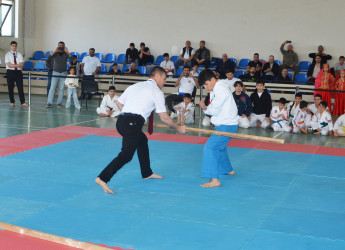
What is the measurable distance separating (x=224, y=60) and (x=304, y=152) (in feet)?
29.9

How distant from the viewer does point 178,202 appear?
565cm

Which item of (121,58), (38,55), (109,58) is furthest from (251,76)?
(38,55)

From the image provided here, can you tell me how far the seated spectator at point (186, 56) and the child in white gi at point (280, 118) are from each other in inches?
265

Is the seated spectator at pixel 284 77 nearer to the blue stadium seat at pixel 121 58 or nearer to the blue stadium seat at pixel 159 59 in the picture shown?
the blue stadium seat at pixel 159 59

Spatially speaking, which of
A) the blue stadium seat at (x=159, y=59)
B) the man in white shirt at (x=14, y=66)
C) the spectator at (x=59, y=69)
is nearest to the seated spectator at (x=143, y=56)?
the blue stadium seat at (x=159, y=59)

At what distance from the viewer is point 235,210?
5387 mm

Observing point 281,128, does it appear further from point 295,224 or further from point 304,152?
point 295,224

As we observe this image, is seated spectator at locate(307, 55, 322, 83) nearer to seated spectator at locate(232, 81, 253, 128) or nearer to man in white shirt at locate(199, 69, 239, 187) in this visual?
seated spectator at locate(232, 81, 253, 128)

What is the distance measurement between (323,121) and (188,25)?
31.1 ft

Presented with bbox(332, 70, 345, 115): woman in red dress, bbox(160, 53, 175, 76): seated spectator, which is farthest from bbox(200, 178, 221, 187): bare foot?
bbox(160, 53, 175, 76): seated spectator

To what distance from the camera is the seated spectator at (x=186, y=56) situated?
18547 mm

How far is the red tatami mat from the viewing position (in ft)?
29.0

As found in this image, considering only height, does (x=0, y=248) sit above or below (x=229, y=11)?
below

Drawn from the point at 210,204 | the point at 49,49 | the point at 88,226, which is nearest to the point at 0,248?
the point at 88,226
